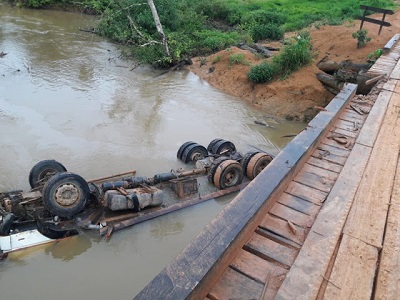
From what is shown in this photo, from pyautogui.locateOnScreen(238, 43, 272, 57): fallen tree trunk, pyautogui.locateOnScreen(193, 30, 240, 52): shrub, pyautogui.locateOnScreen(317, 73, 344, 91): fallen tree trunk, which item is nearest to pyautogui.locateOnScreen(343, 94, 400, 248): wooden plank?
pyautogui.locateOnScreen(317, 73, 344, 91): fallen tree trunk

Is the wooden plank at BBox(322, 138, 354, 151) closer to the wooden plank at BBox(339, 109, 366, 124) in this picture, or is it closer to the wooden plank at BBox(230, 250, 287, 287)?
the wooden plank at BBox(339, 109, 366, 124)

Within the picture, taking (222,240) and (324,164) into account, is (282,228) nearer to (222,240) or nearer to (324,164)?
(222,240)

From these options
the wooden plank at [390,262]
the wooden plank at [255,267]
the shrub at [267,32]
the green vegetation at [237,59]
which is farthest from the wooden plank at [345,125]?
the shrub at [267,32]

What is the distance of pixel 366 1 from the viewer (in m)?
28.1

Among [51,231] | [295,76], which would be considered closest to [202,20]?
[295,76]

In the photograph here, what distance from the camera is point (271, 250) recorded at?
115 inches

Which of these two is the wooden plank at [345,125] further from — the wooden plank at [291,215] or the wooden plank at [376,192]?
the wooden plank at [291,215]

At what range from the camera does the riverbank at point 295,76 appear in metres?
14.5

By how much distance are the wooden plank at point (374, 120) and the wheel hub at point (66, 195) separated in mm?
5069

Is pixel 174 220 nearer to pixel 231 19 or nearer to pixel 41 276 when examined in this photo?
pixel 41 276

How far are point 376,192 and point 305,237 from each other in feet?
3.65

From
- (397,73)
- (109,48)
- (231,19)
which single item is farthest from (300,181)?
(231,19)

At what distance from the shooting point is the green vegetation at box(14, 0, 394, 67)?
64.6 ft

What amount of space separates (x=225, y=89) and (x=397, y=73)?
8.43 metres
